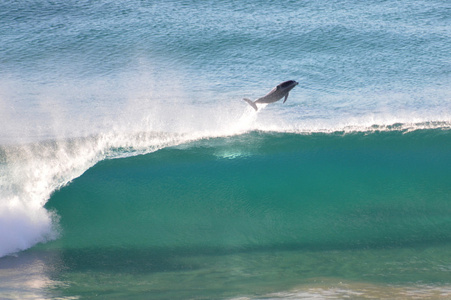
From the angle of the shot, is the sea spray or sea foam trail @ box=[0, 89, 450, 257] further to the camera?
sea foam trail @ box=[0, 89, 450, 257]

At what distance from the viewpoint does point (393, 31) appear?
1738 cm

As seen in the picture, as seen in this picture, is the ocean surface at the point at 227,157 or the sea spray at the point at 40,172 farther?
the sea spray at the point at 40,172

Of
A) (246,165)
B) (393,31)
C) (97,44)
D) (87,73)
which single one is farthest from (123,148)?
(393,31)

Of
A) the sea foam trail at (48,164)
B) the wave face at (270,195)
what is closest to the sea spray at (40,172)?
the sea foam trail at (48,164)

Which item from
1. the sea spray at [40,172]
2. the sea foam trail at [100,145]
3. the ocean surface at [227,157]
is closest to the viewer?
the ocean surface at [227,157]

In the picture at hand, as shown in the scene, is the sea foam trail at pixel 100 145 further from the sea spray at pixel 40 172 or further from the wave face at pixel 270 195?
the wave face at pixel 270 195

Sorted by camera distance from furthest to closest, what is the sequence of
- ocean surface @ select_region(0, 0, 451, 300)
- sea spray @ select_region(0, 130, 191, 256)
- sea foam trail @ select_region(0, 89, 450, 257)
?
1. sea foam trail @ select_region(0, 89, 450, 257)
2. sea spray @ select_region(0, 130, 191, 256)
3. ocean surface @ select_region(0, 0, 451, 300)

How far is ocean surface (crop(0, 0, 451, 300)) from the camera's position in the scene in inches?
342

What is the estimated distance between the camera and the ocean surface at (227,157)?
8.69 metres

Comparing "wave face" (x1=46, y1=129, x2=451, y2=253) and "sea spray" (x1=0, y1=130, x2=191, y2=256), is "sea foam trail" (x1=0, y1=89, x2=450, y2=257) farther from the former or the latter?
"wave face" (x1=46, y1=129, x2=451, y2=253)

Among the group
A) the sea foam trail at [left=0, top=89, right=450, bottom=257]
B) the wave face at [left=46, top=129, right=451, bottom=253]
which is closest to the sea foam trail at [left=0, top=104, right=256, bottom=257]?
the sea foam trail at [left=0, top=89, right=450, bottom=257]

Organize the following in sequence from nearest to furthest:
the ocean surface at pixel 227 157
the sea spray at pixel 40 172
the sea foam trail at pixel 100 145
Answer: the ocean surface at pixel 227 157
the sea spray at pixel 40 172
the sea foam trail at pixel 100 145

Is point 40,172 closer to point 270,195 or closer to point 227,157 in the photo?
point 227,157

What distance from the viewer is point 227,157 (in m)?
11.5
